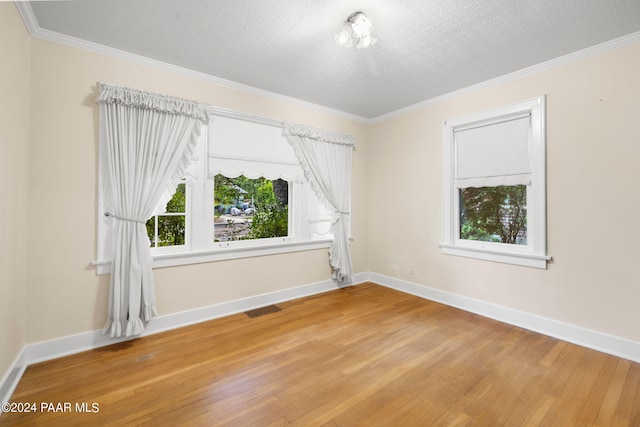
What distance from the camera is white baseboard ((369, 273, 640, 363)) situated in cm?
236

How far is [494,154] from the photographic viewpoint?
319 cm

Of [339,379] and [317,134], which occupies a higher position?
[317,134]

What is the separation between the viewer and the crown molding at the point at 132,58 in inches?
82.6

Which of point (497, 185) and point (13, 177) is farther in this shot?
point (497, 185)

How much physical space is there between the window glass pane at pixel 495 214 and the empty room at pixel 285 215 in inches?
0.9

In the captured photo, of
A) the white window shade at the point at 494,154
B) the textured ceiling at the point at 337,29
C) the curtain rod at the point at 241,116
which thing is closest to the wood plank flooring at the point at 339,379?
the white window shade at the point at 494,154

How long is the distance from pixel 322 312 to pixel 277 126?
2.38 m

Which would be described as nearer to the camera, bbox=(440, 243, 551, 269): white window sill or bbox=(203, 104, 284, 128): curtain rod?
bbox=(440, 243, 551, 269): white window sill

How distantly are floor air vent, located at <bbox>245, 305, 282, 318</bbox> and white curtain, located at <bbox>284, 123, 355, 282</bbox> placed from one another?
42.9 inches

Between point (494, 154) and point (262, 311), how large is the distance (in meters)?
3.25

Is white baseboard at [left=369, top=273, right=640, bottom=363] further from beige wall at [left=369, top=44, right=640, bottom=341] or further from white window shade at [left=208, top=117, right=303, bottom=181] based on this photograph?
white window shade at [left=208, top=117, right=303, bottom=181]

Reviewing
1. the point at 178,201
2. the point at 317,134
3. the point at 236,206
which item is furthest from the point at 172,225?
the point at 317,134

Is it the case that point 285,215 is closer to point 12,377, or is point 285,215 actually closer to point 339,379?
point 339,379

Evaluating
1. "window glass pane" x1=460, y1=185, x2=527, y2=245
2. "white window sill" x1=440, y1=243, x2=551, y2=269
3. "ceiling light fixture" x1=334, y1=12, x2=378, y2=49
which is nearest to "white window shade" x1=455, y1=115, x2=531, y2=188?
"window glass pane" x1=460, y1=185, x2=527, y2=245
